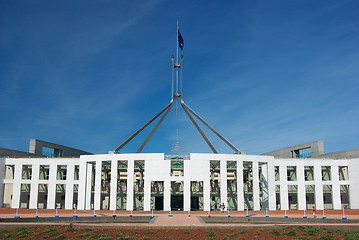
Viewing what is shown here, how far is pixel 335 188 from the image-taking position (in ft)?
156

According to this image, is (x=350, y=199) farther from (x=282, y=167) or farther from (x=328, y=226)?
(x=328, y=226)

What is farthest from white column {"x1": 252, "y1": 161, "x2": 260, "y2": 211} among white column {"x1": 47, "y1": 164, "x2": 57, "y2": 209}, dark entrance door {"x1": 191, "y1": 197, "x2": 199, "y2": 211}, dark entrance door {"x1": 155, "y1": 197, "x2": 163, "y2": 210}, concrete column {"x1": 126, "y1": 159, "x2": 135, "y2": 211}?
white column {"x1": 47, "y1": 164, "x2": 57, "y2": 209}

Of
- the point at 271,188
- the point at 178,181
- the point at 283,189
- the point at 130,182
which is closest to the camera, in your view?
the point at 178,181

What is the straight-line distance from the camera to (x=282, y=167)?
4712 cm

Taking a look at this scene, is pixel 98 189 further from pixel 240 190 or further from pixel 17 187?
pixel 240 190

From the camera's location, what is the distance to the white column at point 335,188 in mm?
47188

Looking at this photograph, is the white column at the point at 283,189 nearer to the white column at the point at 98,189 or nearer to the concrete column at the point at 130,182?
the concrete column at the point at 130,182

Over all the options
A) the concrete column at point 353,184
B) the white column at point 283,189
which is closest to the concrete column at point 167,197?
the white column at point 283,189

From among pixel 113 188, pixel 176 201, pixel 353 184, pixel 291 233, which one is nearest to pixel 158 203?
pixel 176 201

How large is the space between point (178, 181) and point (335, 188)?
23.2 m

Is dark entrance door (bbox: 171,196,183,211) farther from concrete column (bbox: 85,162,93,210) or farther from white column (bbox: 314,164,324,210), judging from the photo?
white column (bbox: 314,164,324,210)

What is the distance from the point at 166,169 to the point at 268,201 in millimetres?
14072

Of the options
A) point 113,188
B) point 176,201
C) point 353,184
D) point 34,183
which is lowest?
point 176,201

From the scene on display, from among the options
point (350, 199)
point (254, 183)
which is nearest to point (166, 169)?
point (254, 183)
